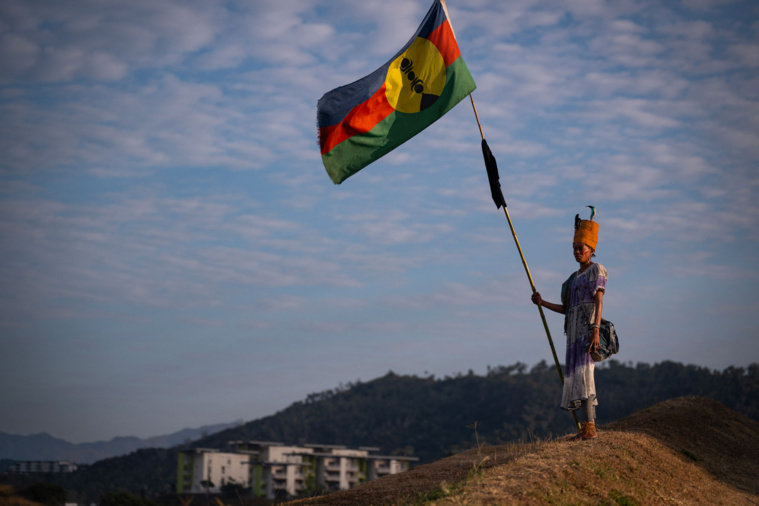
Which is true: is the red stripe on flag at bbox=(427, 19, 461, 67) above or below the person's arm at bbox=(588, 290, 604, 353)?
above

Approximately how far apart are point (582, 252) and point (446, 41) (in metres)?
3.69

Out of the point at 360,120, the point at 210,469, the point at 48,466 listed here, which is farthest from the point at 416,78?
the point at 48,466

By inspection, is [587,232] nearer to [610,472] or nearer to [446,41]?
[610,472]

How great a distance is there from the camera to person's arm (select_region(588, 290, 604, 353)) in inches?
356

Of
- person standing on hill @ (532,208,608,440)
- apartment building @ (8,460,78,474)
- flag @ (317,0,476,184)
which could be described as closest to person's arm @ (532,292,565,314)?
person standing on hill @ (532,208,608,440)

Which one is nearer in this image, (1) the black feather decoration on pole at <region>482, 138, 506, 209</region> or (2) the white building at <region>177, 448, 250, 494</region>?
(1) the black feather decoration on pole at <region>482, 138, 506, 209</region>

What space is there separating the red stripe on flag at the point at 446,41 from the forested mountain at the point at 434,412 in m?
61.6

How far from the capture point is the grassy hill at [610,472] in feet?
23.5

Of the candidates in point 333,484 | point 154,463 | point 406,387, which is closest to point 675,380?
point 333,484

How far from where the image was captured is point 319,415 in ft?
424

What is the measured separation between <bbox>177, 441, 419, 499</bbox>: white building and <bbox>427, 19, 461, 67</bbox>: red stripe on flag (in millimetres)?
69103

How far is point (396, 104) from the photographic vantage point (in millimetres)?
10570

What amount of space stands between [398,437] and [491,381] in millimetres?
21138

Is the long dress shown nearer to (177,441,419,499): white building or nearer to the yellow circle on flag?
the yellow circle on flag
